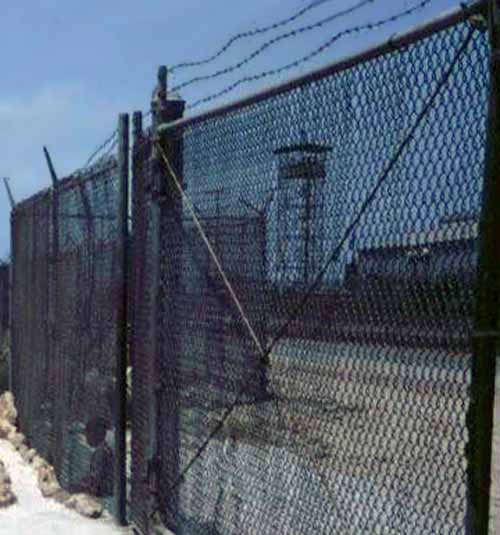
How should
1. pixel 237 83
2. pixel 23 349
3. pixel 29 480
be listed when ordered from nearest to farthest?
pixel 237 83 → pixel 29 480 → pixel 23 349

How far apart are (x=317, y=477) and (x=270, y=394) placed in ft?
1.35

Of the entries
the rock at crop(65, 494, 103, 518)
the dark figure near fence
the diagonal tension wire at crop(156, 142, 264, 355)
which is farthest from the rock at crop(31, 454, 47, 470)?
the diagonal tension wire at crop(156, 142, 264, 355)

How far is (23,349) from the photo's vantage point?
28.8 ft

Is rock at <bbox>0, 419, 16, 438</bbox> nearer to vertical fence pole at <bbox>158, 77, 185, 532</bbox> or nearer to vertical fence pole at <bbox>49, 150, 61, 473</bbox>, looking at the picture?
vertical fence pole at <bbox>49, 150, 61, 473</bbox>

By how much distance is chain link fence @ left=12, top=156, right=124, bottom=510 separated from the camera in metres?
5.99

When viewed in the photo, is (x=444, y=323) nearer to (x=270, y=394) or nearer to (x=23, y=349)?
(x=270, y=394)

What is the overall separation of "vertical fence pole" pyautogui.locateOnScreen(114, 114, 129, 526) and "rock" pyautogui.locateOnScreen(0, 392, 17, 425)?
3519 mm

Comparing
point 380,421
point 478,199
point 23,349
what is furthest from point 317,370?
point 23,349

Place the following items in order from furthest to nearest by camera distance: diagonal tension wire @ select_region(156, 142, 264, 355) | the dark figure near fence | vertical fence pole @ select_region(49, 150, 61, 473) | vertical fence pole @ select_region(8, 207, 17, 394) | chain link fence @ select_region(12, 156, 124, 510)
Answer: vertical fence pole @ select_region(8, 207, 17, 394), vertical fence pole @ select_region(49, 150, 61, 473), the dark figure near fence, chain link fence @ select_region(12, 156, 124, 510), diagonal tension wire @ select_region(156, 142, 264, 355)

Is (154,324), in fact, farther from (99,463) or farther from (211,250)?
(99,463)

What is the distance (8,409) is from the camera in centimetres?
904

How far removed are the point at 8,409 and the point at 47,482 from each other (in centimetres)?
256

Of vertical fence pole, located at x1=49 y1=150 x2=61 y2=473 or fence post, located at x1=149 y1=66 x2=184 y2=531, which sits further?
vertical fence pole, located at x1=49 y1=150 x2=61 y2=473

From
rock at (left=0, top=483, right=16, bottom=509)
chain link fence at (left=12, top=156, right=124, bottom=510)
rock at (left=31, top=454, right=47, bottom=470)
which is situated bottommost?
rock at (left=31, top=454, right=47, bottom=470)
